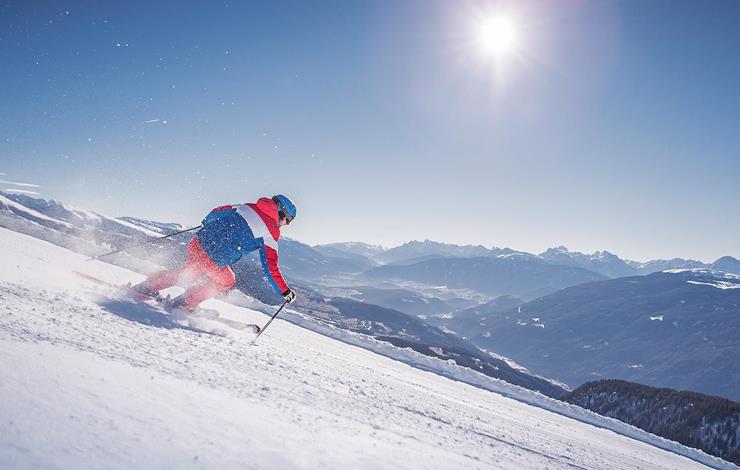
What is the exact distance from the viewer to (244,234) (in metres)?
7.07

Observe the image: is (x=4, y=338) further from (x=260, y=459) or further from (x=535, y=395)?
(x=535, y=395)

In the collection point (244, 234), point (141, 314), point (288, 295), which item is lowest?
point (141, 314)

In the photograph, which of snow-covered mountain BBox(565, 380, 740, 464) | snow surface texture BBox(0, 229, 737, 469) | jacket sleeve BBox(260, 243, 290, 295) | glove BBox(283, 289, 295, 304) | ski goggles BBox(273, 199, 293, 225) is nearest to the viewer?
snow surface texture BBox(0, 229, 737, 469)

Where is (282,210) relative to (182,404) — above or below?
above

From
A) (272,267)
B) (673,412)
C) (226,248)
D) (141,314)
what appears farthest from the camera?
(673,412)

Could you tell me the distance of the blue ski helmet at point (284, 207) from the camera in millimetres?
A: 7480

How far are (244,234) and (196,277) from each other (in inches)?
49.9

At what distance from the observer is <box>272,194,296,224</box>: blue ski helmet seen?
748cm

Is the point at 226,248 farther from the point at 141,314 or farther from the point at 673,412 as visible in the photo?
the point at 673,412

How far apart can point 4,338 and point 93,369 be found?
64 cm

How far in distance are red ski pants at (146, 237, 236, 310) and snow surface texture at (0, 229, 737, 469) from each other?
80 centimetres

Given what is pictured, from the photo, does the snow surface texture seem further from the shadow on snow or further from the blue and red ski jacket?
the blue and red ski jacket

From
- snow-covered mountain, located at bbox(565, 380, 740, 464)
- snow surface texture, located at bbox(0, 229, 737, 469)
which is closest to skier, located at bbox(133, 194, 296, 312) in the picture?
snow surface texture, located at bbox(0, 229, 737, 469)

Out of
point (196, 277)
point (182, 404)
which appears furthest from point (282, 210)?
point (182, 404)
